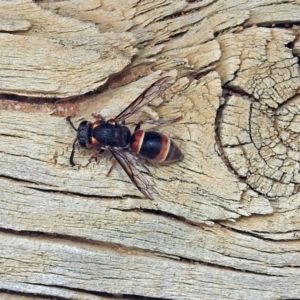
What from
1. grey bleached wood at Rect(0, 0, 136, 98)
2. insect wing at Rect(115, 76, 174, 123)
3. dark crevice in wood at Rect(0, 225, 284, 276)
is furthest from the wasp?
dark crevice in wood at Rect(0, 225, 284, 276)

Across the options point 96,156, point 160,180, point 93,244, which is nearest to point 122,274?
point 93,244

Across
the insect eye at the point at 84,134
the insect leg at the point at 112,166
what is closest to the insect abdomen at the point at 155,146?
the insect leg at the point at 112,166

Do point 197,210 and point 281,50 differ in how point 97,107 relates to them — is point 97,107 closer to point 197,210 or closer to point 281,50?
point 197,210

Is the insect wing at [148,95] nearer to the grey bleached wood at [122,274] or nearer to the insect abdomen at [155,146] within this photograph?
the insect abdomen at [155,146]

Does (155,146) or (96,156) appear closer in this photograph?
(155,146)

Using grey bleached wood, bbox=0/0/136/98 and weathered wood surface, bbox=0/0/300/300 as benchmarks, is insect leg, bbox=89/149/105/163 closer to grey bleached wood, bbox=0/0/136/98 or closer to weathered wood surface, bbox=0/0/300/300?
weathered wood surface, bbox=0/0/300/300

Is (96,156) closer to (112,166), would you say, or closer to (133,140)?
(112,166)

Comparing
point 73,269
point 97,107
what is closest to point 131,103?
point 97,107
